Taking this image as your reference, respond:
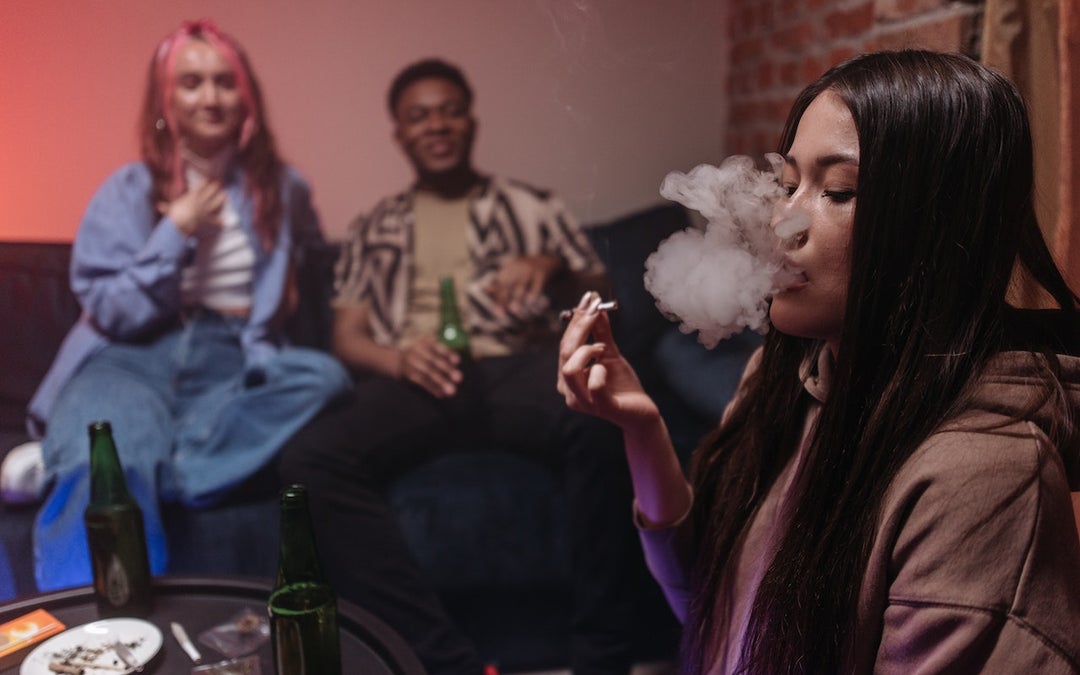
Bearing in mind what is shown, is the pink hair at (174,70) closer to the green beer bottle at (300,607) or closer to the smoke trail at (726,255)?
the green beer bottle at (300,607)

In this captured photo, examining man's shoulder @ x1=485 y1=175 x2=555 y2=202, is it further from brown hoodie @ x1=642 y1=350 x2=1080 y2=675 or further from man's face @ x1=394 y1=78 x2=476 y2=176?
brown hoodie @ x1=642 y1=350 x2=1080 y2=675

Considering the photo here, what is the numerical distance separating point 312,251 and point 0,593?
113 centimetres

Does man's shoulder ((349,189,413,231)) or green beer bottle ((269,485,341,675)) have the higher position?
man's shoulder ((349,189,413,231))

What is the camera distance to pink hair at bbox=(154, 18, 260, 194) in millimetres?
1902

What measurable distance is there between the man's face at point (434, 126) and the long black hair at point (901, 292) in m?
1.28

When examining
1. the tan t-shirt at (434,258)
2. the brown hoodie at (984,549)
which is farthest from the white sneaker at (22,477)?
the brown hoodie at (984,549)

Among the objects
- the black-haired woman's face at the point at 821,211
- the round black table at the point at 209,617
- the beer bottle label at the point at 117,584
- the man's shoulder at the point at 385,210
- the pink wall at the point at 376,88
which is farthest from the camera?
the man's shoulder at the point at 385,210

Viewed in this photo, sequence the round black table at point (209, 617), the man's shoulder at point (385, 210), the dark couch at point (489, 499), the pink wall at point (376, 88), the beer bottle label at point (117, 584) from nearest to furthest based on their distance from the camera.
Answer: the round black table at point (209, 617) < the beer bottle label at point (117, 584) < the pink wall at point (376, 88) < the dark couch at point (489, 499) < the man's shoulder at point (385, 210)

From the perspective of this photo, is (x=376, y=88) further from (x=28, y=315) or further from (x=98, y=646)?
(x=98, y=646)

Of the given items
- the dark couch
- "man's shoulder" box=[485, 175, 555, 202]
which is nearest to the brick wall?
the dark couch

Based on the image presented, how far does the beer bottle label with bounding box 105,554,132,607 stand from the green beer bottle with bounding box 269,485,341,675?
40 cm

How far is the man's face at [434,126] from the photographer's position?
2.04 meters

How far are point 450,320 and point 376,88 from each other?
634mm

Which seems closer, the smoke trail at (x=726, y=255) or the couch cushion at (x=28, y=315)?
the smoke trail at (x=726, y=255)
